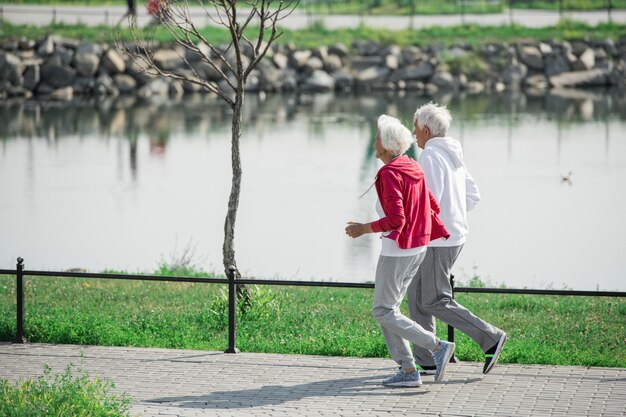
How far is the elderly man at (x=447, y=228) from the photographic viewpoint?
823 cm

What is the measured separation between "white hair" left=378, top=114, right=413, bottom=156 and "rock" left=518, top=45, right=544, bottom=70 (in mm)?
38446

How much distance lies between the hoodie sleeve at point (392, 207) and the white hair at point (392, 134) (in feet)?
0.70

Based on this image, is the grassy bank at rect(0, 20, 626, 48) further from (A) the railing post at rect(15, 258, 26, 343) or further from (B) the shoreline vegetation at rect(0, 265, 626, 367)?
(A) the railing post at rect(15, 258, 26, 343)

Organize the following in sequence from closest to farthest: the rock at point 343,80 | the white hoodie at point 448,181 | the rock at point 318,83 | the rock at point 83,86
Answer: the white hoodie at point 448,181
the rock at point 83,86
the rock at point 318,83
the rock at point 343,80

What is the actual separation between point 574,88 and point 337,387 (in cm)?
3809

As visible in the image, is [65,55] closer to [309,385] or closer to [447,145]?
[309,385]

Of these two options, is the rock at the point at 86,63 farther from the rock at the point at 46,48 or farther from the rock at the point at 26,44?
the rock at the point at 26,44

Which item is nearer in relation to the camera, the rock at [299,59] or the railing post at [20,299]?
the railing post at [20,299]

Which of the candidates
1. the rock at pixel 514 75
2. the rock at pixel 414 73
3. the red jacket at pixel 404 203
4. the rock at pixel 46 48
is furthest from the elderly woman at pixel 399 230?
the rock at pixel 514 75

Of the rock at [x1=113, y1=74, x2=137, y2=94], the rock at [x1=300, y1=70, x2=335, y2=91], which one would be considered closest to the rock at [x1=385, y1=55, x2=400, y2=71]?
the rock at [x1=300, y1=70, x2=335, y2=91]

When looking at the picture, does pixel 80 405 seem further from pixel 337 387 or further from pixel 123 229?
pixel 123 229

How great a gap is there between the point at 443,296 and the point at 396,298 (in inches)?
17.3

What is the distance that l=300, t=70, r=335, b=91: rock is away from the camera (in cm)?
4334

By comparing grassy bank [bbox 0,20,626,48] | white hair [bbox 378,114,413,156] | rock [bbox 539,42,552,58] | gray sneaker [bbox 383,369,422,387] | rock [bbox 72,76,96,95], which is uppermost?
grassy bank [bbox 0,20,626,48]
